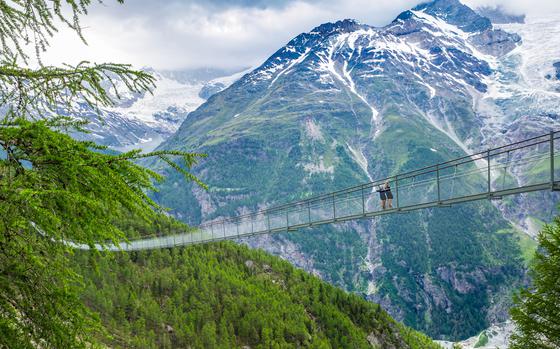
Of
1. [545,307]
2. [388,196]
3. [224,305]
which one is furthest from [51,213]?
[224,305]

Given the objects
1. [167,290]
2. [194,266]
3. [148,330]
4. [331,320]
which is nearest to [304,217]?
[148,330]

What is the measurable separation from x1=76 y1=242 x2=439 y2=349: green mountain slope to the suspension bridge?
475 cm

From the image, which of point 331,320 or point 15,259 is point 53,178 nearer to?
point 15,259

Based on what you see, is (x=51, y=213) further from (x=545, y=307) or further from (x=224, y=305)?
(x=224, y=305)

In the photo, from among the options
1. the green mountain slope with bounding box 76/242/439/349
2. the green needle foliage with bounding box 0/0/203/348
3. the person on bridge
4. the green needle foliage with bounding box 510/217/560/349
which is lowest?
the green mountain slope with bounding box 76/242/439/349

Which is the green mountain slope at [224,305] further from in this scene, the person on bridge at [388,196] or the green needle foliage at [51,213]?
the green needle foliage at [51,213]

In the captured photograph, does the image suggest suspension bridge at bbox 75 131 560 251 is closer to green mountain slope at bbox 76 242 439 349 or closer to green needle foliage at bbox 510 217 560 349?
green needle foliage at bbox 510 217 560 349

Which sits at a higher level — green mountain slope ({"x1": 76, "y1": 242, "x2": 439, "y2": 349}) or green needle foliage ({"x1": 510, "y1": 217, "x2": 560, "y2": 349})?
green needle foliage ({"x1": 510, "y1": 217, "x2": 560, "y2": 349})

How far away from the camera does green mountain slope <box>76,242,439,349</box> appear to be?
3550 centimetres

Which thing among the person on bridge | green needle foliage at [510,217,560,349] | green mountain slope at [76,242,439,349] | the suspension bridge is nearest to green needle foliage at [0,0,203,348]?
the suspension bridge

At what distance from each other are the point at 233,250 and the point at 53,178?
58922 mm

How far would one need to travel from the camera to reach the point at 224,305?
151 feet

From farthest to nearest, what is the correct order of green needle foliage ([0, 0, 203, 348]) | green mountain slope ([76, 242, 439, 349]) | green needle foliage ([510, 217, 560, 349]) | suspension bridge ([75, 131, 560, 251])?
green mountain slope ([76, 242, 439, 349]), green needle foliage ([510, 217, 560, 349]), suspension bridge ([75, 131, 560, 251]), green needle foliage ([0, 0, 203, 348])

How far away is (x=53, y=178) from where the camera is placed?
12.9 feet
